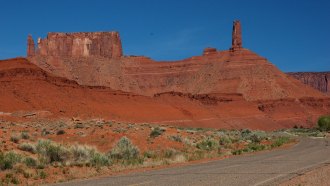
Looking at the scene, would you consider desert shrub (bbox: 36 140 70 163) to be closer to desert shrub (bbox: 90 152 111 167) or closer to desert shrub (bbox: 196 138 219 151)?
desert shrub (bbox: 90 152 111 167)

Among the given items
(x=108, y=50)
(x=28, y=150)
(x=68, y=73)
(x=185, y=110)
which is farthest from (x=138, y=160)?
(x=108, y=50)

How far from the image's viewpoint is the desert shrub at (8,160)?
709 inches

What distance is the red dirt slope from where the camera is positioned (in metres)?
73.2

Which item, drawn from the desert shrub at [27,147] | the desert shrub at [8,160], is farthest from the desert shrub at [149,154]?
the desert shrub at [8,160]

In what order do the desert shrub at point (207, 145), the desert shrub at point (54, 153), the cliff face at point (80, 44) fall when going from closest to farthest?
the desert shrub at point (54, 153) < the desert shrub at point (207, 145) < the cliff face at point (80, 44)

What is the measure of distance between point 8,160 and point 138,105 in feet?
243

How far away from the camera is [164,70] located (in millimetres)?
147250

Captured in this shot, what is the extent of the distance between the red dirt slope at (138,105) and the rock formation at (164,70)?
7.38 meters

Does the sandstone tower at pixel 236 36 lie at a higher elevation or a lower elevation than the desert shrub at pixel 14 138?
higher

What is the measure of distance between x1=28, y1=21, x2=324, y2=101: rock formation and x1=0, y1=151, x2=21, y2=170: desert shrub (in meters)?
104

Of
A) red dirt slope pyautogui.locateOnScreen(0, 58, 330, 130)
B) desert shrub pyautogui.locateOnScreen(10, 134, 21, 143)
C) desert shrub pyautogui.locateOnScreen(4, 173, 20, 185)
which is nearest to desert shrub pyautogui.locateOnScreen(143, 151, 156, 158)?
desert shrub pyautogui.locateOnScreen(10, 134, 21, 143)

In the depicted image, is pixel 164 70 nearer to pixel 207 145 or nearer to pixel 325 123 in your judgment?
pixel 325 123

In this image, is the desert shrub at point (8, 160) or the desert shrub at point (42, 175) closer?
the desert shrub at point (42, 175)

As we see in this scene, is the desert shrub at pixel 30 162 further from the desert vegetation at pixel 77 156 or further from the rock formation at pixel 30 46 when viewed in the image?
the rock formation at pixel 30 46
